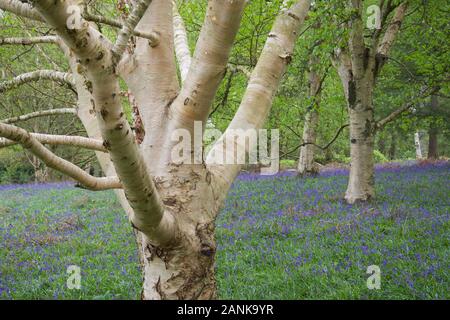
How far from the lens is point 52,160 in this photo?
5.83 ft

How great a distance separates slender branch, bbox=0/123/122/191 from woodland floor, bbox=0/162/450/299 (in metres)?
3.07

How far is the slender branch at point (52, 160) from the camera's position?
1518 mm

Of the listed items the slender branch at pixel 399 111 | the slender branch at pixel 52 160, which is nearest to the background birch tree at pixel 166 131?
the slender branch at pixel 52 160

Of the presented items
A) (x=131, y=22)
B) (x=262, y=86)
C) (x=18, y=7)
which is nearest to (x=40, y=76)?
(x=18, y=7)

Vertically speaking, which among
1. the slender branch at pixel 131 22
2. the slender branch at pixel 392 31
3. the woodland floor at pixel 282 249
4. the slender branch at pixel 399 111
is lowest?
the woodland floor at pixel 282 249

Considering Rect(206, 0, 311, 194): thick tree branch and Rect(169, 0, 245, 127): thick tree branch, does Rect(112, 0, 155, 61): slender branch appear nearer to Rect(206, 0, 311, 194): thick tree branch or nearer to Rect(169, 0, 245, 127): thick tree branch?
Rect(169, 0, 245, 127): thick tree branch

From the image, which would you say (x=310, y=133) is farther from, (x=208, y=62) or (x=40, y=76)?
(x=208, y=62)

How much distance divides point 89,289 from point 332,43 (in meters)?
5.96

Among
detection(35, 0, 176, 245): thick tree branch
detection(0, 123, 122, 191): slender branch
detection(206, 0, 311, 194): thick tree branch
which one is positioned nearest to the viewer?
detection(35, 0, 176, 245): thick tree branch

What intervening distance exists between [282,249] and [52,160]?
510cm

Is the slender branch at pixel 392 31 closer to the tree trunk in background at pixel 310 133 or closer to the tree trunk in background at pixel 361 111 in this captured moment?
the tree trunk in background at pixel 361 111

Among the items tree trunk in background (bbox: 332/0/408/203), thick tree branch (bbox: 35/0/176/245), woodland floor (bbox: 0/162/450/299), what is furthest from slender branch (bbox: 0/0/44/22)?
tree trunk in background (bbox: 332/0/408/203)

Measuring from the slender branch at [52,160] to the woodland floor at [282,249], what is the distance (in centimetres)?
307

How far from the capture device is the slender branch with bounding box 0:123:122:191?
4.98ft
